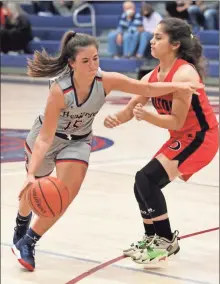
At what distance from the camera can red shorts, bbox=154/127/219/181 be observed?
196 inches

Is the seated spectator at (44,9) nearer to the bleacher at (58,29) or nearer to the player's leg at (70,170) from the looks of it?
the bleacher at (58,29)

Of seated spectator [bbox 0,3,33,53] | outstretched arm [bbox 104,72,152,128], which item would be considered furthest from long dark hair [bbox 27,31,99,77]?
seated spectator [bbox 0,3,33,53]

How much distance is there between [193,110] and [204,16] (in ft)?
39.6

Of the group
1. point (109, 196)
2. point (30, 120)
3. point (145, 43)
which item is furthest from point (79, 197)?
point (145, 43)

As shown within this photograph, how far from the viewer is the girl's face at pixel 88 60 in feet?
13.7

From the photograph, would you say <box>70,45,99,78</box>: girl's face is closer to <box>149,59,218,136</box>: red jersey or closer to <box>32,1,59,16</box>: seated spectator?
<box>149,59,218,136</box>: red jersey

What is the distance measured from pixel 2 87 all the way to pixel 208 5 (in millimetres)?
4681

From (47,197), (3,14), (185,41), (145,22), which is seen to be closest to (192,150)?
(185,41)

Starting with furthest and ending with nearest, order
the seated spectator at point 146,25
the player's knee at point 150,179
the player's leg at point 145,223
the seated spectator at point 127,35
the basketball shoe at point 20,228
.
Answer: the seated spectator at point 127,35, the seated spectator at point 146,25, the basketball shoe at point 20,228, the player's leg at point 145,223, the player's knee at point 150,179

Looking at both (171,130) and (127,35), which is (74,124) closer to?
(171,130)

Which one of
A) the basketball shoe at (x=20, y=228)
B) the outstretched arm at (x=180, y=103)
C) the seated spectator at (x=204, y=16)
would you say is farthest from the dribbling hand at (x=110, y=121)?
the seated spectator at (x=204, y=16)

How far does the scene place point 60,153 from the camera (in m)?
4.87

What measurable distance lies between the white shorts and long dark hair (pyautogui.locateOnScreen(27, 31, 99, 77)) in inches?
22.7

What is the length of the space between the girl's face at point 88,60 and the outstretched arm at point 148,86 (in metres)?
0.23
